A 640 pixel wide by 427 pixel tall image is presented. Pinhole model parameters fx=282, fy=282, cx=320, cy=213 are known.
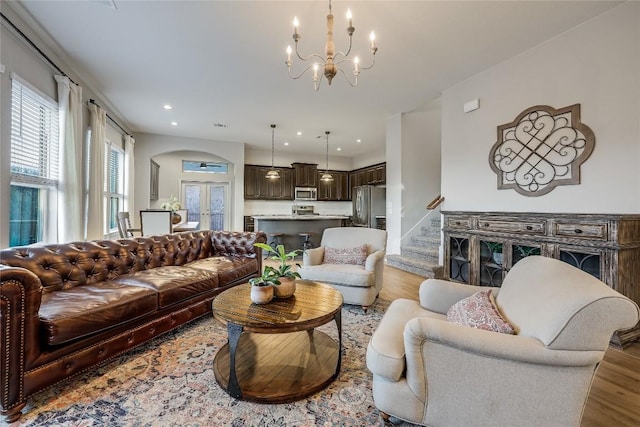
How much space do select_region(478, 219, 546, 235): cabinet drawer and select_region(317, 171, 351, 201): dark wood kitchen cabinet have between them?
650cm

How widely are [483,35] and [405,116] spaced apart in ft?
8.58

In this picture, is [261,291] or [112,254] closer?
[261,291]

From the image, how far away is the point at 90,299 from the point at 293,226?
5204 millimetres

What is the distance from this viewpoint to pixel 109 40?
10.3 ft

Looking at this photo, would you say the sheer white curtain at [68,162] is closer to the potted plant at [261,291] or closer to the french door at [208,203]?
the potted plant at [261,291]

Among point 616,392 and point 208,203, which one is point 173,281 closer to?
point 616,392

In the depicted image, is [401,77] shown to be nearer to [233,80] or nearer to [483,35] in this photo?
[483,35]

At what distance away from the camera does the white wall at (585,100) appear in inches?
103

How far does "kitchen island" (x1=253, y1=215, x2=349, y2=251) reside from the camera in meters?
6.90

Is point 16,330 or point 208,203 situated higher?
point 208,203

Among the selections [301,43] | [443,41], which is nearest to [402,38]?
[443,41]

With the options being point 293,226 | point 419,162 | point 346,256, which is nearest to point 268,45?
point 346,256

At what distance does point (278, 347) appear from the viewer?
2.22 m

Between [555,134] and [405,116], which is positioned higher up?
[405,116]
